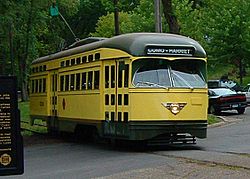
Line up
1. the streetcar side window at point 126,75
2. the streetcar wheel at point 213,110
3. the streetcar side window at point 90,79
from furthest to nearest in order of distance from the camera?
the streetcar wheel at point 213,110 → the streetcar side window at point 90,79 → the streetcar side window at point 126,75

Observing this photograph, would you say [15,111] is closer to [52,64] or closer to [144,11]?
[52,64]

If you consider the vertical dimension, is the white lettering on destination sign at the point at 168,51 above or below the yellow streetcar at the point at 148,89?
above

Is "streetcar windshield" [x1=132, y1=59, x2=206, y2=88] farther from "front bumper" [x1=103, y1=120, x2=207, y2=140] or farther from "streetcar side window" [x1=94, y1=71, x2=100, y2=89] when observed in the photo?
"streetcar side window" [x1=94, y1=71, x2=100, y2=89]

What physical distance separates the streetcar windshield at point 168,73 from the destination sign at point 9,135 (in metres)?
9.54

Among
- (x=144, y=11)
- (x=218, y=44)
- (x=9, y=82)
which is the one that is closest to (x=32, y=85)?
(x=9, y=82)

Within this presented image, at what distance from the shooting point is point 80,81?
19391mm

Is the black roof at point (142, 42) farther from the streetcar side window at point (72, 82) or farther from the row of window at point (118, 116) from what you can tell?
the streetcar side window at point (72, 82)

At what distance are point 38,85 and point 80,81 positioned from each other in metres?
6.20

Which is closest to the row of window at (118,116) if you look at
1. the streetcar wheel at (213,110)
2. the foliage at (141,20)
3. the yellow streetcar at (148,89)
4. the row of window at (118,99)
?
the yellow streetcar at (148,89)

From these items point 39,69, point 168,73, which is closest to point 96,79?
point 168,73

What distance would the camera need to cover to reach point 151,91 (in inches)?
633

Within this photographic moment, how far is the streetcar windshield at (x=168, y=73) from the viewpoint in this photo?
16172 millimetres

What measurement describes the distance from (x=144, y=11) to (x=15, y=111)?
50.6 meters

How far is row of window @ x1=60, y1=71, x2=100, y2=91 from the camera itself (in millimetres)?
17994
